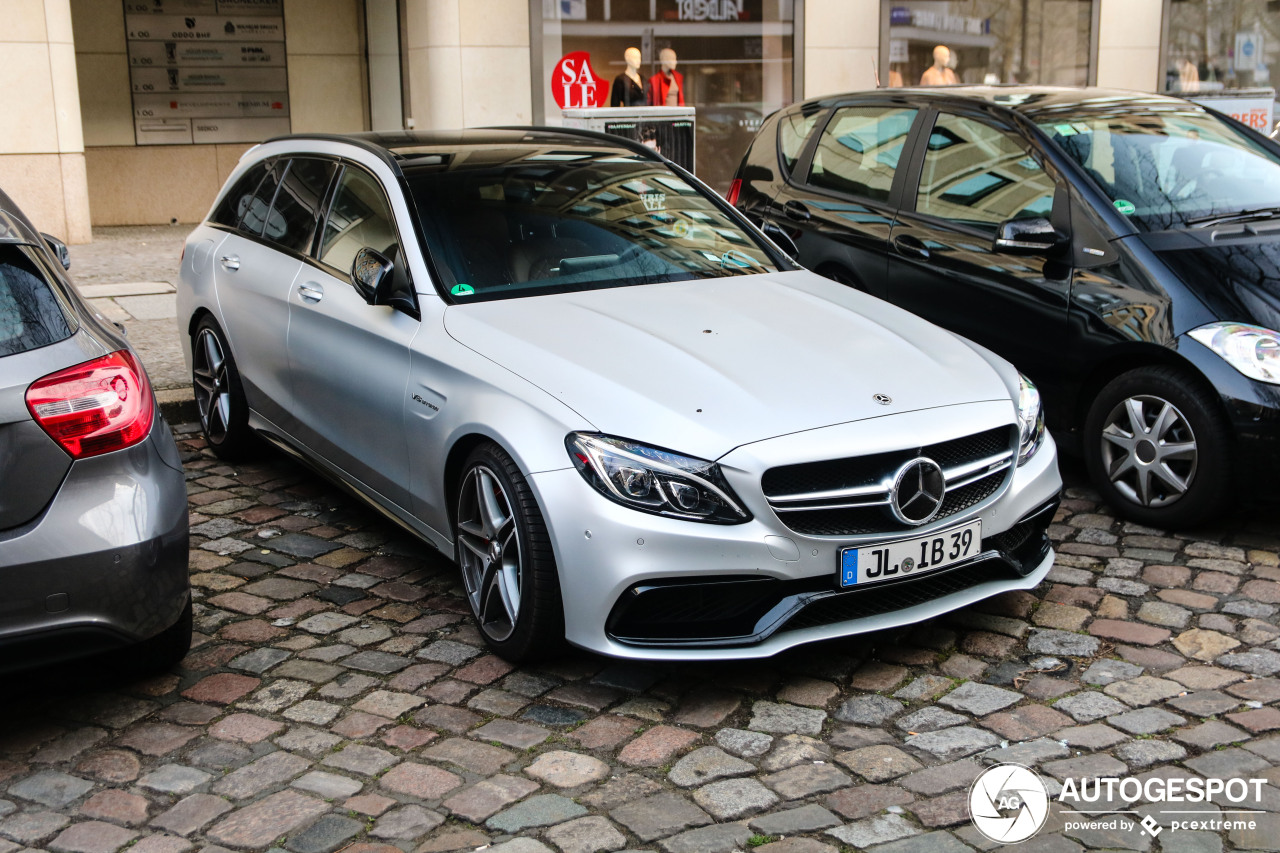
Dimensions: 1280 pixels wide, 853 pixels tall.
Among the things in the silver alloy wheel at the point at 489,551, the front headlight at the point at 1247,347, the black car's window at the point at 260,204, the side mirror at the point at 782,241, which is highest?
the black car's window at the point at 260,204

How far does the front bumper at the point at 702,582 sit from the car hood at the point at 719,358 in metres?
0.16

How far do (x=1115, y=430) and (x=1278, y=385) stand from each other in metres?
0.68

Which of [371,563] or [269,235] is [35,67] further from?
[371,563]

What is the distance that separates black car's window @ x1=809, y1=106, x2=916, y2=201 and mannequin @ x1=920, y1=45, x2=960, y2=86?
28.5 feet

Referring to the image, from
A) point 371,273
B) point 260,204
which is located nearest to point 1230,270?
point 371,273

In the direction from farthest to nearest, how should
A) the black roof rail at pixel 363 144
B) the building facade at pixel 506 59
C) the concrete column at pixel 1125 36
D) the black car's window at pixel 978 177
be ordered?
the concrete column at pixel 1125 36 < the building facade at pixel 506 59 < the black car's window at pixel 978 177 < the black roof rail at pixel 363 144

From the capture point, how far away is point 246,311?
607 centimetres

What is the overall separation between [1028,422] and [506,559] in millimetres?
1804

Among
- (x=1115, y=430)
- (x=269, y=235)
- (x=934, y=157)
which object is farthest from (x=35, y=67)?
(x=1115, y=430)

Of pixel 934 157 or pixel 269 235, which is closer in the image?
pixel 269 235

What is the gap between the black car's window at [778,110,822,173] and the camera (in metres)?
7.74

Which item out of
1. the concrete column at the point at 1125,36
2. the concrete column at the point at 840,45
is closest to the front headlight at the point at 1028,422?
the concrete column at the point at 840,45

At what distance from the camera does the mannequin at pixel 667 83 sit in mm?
14656

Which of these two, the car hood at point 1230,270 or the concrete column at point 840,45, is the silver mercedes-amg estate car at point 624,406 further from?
the concrete column at point 840,45
